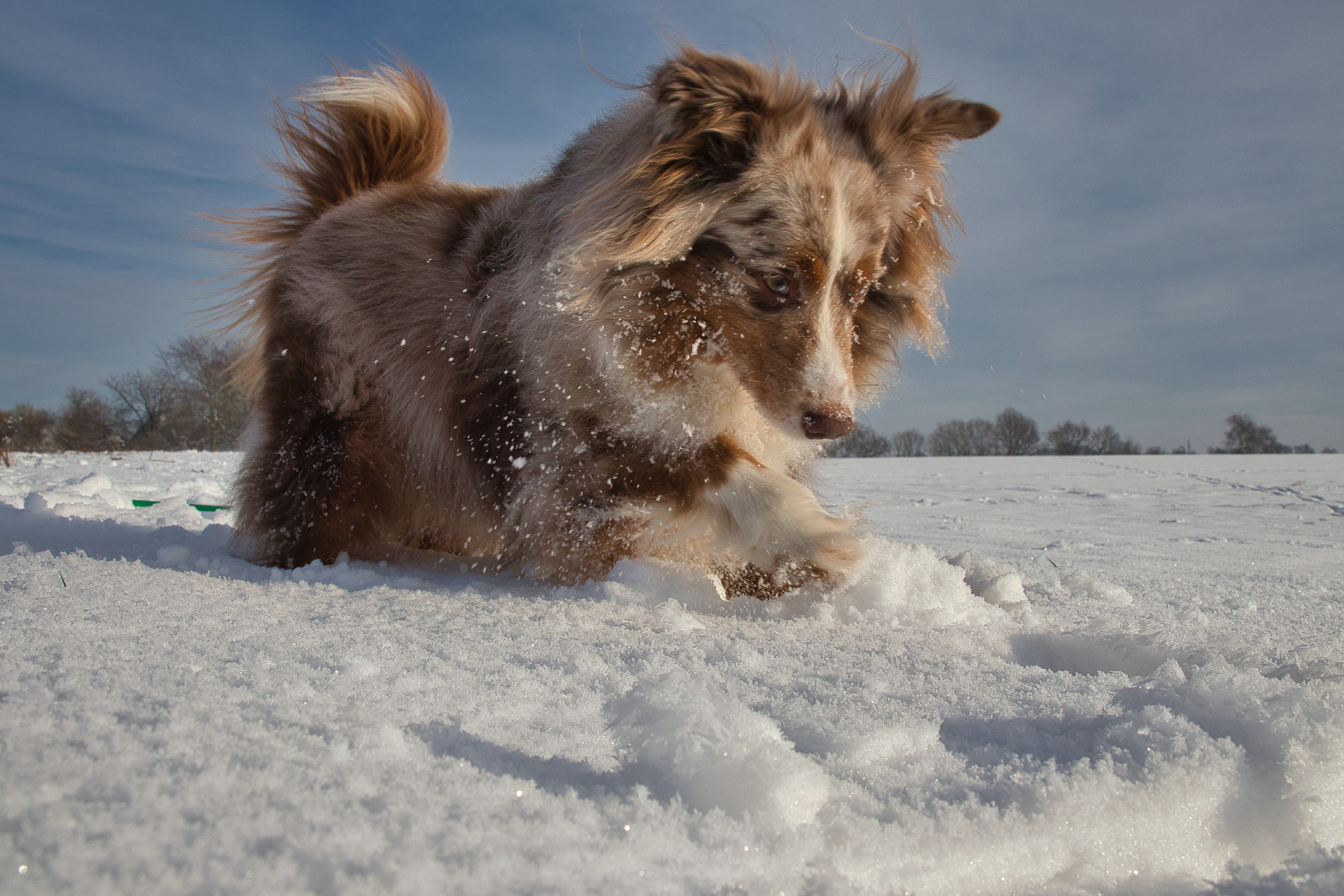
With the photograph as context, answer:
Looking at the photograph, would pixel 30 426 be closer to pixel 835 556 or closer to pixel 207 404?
pixel 207 404

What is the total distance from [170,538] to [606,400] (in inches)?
83.6

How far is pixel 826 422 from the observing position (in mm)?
2479

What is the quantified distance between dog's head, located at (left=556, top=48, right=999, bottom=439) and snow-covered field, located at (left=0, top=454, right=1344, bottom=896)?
817mm

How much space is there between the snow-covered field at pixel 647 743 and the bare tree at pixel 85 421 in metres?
30.8

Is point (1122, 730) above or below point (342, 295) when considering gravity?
below

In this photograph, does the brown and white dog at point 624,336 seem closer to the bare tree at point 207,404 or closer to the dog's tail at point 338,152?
the dog's tail at point 338,152

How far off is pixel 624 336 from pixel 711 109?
825 millimetres

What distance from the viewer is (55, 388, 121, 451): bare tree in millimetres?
27578

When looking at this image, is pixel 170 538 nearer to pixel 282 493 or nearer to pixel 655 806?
pixel 282 493

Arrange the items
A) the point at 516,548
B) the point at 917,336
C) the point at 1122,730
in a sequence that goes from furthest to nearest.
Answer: the point at 917,336, the point at 516,548, the point at 1122,730

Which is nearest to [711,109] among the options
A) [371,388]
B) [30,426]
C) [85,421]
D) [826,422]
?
[826,422]

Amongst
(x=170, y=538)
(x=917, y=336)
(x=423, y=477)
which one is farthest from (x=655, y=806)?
(x=170, y=538)

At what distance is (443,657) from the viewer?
1506 millimetres

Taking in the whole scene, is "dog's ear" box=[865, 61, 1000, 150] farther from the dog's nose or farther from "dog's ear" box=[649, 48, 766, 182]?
the dog's nose
